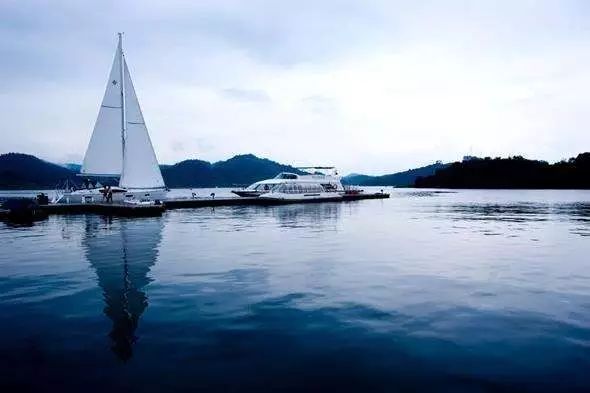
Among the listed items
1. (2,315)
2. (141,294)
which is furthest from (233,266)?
(2,315)

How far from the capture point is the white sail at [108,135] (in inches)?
2498

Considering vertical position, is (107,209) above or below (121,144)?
below

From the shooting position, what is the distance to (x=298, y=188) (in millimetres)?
98188

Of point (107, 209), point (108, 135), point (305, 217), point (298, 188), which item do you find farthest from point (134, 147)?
point (298, 188)

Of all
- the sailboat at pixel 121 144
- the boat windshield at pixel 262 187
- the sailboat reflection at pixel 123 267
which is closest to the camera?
the sailboat reflection at pixel 123 267

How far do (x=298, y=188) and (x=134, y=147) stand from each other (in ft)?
135

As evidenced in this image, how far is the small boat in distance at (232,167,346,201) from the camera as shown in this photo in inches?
3698

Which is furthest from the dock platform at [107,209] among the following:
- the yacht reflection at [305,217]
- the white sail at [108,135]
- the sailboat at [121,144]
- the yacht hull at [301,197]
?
the yacht hull at [301,197]

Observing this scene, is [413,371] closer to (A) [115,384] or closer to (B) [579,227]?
(A) [115,384]

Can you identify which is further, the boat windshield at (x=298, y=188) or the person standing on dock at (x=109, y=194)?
the boat windshield at (x=298, y=188)

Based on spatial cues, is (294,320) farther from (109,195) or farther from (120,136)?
(109,195)

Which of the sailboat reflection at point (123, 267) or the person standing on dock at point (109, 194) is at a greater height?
the person standing on dock at point (109, 194)

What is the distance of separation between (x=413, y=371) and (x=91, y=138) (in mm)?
62836

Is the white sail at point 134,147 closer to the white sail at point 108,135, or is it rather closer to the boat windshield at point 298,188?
the white sail at point 108,135
